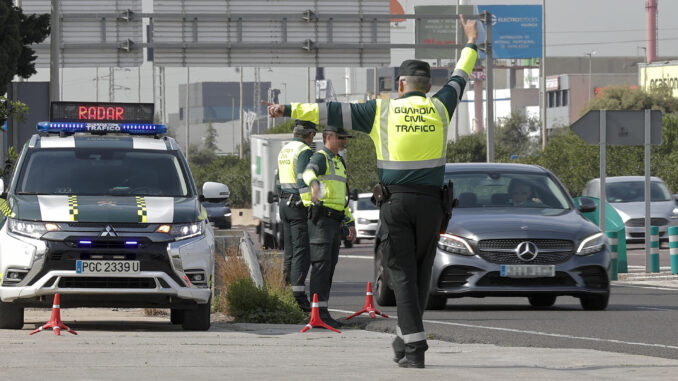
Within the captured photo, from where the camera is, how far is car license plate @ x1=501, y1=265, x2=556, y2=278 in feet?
50.1

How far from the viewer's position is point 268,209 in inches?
1592

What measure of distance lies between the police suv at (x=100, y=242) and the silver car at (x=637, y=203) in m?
21.6

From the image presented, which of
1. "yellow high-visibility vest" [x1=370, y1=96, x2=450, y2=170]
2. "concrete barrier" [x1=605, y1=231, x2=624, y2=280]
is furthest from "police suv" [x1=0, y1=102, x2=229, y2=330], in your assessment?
"concrete barrier" [x1=605, y1=231, x2=624, y2=280]

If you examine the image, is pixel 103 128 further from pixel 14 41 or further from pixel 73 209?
pixel 14 41

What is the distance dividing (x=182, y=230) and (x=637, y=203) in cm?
2317

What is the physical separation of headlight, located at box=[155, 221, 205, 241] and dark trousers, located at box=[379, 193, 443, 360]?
3.20 metres

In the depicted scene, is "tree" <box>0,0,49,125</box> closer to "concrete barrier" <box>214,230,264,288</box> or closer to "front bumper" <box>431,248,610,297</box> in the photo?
"concrete barrier" <box>214,230,264,288</box>

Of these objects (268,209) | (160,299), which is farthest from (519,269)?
(268,209)

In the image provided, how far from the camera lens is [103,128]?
1492 centimetres

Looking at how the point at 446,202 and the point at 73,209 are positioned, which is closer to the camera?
the point at 446,202

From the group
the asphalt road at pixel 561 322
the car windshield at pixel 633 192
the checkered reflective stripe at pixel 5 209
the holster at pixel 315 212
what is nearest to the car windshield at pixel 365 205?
the car windshield at pixel 633 192

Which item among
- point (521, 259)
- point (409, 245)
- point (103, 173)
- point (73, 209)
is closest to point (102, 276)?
point (73, 209)

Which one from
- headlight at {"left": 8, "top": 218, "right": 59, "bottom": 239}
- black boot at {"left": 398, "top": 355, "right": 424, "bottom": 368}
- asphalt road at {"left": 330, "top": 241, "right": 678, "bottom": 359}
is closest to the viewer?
black boot at {"left": 398, "top": 355, "right": 424, "bottom": 368}

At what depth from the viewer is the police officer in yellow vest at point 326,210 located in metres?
13.8
